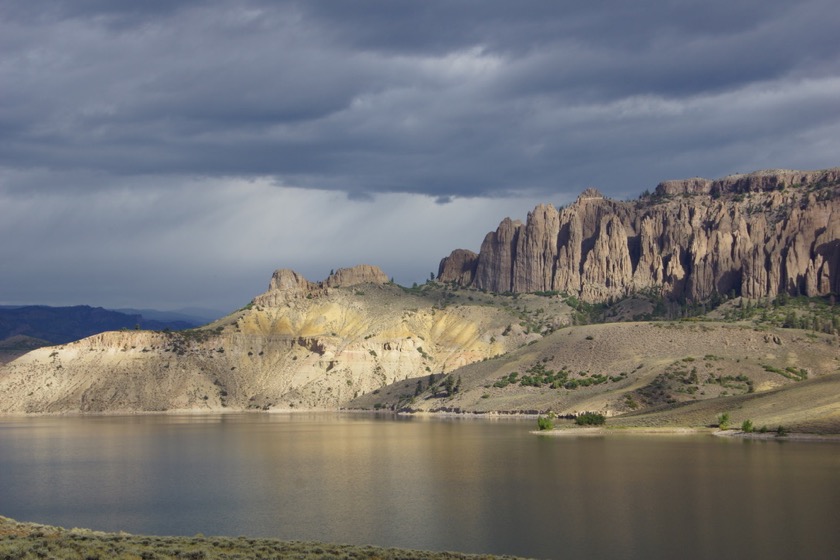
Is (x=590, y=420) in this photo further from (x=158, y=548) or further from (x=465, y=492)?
(x=158, y=548)

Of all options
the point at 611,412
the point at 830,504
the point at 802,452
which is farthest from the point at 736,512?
the point at 611,412

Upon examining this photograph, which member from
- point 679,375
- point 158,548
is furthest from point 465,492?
point 679,375

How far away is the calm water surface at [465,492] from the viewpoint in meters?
51.2

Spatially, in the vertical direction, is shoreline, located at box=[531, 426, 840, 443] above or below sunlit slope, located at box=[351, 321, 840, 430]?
below

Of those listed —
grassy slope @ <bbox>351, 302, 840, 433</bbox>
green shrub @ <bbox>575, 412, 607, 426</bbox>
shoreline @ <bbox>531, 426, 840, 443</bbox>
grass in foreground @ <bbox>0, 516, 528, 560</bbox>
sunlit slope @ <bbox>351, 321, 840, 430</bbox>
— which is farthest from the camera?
sunlit slope @ <bbox>351, 321, 840, 430</bbox>

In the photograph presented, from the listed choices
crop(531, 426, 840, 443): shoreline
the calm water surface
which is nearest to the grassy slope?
crop(531, 426, 840, 443): shoreline

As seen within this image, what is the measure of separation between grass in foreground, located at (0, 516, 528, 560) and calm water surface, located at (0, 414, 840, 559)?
513 centimetres

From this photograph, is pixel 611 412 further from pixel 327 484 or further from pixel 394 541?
pixel 394 541

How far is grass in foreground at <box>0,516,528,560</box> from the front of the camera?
131ft

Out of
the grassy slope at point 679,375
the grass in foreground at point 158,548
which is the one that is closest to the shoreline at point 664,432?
the grassy slope at point 679,375

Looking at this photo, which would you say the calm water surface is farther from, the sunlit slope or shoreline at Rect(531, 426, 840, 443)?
the sunlit slope

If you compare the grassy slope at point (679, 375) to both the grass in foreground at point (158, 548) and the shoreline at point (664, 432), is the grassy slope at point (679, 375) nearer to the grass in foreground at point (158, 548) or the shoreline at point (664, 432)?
the shoreline at point (664, 432)

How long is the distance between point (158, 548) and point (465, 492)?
98.3 ft

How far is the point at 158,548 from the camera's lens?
42562mm
